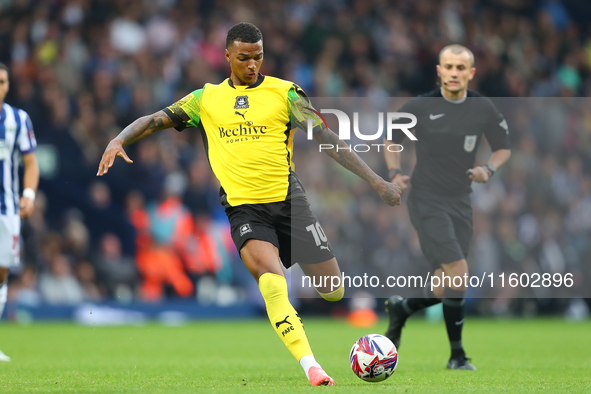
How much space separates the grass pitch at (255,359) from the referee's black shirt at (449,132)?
6.11ft

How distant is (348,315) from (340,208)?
11.3 ft

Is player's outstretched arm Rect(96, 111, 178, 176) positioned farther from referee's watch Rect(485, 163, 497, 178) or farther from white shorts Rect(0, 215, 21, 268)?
referee's watch Rect(485, 163, 497, 178)

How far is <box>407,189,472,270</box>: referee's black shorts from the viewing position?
289 inches

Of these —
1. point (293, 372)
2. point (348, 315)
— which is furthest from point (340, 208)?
point (293, 372)

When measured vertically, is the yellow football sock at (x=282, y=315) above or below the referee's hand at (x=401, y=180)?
below

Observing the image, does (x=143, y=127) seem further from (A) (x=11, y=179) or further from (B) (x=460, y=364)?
(B) (x=460, y=364)

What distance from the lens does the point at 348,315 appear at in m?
14.7

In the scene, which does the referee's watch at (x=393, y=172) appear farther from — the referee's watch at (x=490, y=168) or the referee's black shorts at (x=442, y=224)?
the referee's watch at (x=490, y=168)

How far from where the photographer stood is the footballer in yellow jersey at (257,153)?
583 cm

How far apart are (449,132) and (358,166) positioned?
6.89 ft

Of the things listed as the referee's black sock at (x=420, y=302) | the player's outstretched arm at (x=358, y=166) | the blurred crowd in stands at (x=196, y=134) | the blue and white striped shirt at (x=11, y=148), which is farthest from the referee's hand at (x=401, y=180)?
the blue and white striped shirt at (x=11, y=148)

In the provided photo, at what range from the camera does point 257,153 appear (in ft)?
19.6

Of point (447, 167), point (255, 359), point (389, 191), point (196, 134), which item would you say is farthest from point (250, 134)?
point (196, 134)

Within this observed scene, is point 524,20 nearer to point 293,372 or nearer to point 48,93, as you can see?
point 48,93
